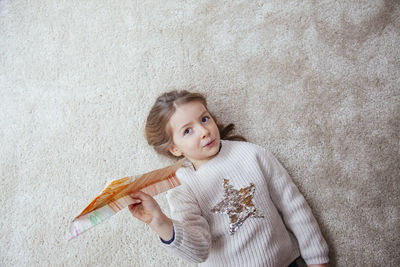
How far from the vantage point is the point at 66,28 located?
3.95 ft

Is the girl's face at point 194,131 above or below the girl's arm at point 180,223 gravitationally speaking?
above

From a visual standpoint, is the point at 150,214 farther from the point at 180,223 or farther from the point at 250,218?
the point at 250,218

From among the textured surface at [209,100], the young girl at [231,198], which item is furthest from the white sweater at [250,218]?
the textured surface at [209,100]

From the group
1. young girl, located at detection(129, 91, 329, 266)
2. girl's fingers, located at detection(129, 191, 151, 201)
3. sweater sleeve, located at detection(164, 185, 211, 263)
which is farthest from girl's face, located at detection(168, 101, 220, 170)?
girl's fingers, located at detection(129, 191, 151, 201)

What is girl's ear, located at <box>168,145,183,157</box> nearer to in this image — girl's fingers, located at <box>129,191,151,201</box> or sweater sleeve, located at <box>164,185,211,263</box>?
sweater sleeve, located at <box>164,185,211,263</box>

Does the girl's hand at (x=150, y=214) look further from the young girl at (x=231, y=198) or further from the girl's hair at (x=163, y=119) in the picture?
the girl's hair at (x=163, y=119)

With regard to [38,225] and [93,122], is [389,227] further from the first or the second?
[38,225]

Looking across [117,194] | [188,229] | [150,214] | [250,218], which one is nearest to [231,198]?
[250,218]

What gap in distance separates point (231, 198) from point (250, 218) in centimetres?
8

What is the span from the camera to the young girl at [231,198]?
2.67 feet

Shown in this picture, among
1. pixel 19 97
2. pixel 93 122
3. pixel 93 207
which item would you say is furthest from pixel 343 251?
pixel 19 97

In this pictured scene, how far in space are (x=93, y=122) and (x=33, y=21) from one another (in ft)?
1.95

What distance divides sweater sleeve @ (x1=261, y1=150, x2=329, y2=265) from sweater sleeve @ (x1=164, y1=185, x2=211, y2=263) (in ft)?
0.89

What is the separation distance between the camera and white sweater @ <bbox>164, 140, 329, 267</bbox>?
0.81 m
